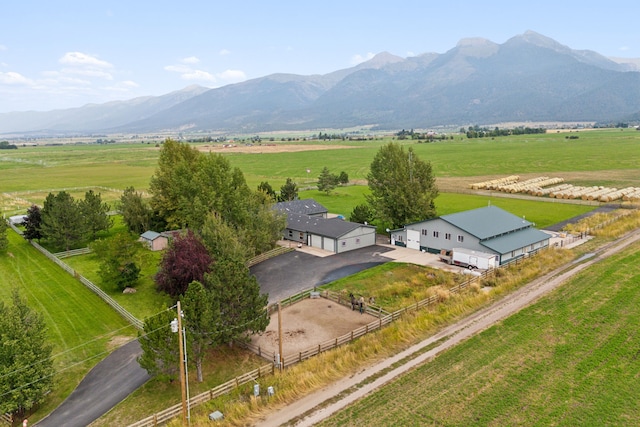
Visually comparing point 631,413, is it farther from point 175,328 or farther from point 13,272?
point 13,272

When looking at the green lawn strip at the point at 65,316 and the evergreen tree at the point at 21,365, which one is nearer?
the evergreen tree at the point at 21,365

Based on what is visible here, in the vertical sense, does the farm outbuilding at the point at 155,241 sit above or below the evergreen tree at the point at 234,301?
below

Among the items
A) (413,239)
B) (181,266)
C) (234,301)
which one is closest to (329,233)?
(413,239)

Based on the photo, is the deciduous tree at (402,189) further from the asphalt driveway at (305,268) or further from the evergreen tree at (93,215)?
the evergreen tree at (93,215)

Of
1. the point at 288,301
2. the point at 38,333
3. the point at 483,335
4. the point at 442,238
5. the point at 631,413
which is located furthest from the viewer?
the point at 442,238

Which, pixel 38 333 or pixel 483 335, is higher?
pixel 38 333

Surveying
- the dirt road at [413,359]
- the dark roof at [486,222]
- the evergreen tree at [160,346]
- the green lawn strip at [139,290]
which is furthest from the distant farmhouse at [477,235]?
the evergreen tree at [160,346]

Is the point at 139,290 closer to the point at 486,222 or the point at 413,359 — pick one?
the point at 413,359

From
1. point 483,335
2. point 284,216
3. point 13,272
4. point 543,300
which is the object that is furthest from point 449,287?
point 13,272

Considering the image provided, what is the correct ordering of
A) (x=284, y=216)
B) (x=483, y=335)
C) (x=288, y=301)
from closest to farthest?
(x=483, y=335) → (x=288, y=301) → (x=284, y=216)
